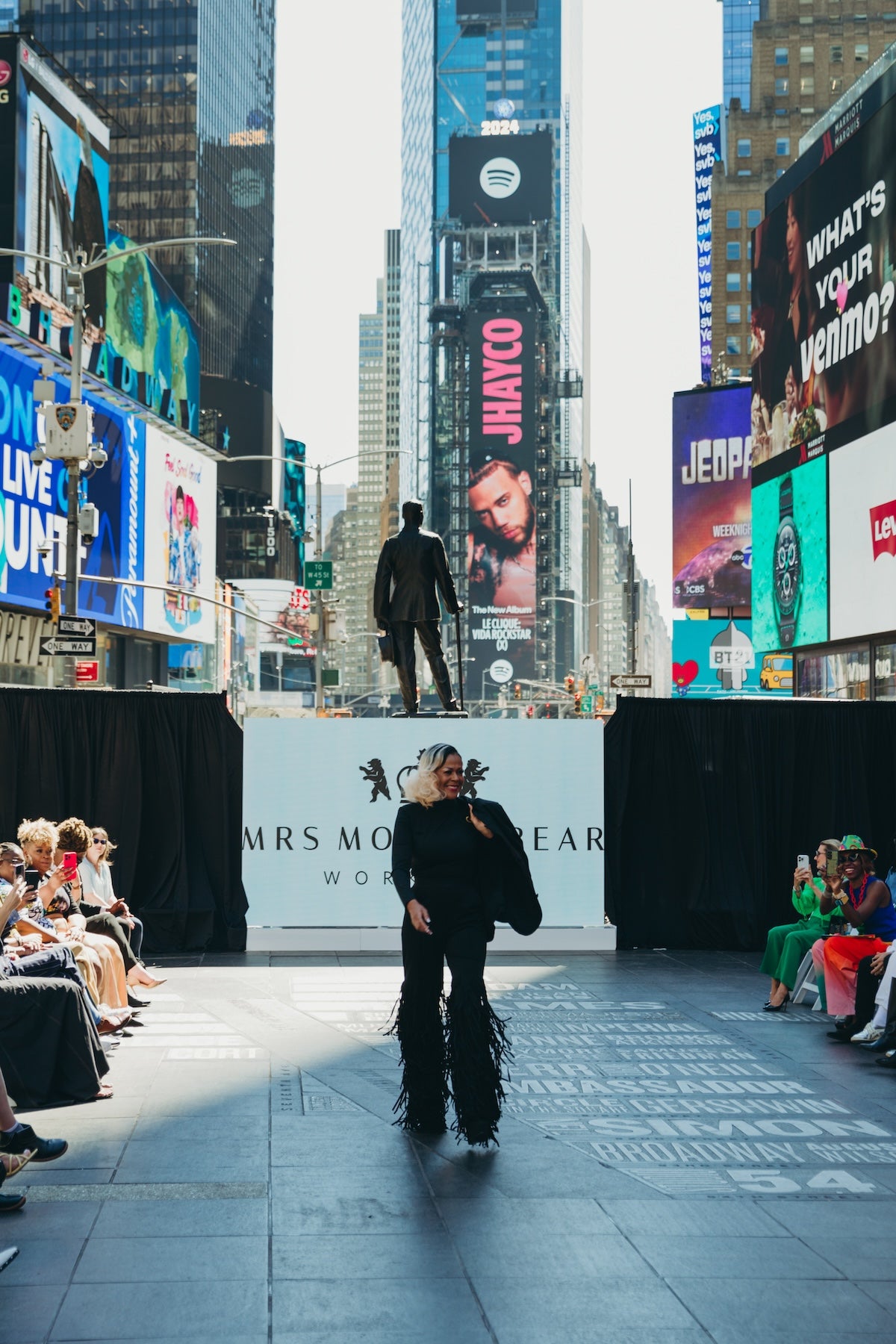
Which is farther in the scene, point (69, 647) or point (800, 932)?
point (69, 647)

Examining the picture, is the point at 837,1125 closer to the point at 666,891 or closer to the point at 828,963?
the point at 828,963

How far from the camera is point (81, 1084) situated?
8.66 metres

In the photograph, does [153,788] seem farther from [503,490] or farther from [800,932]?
[503,490]

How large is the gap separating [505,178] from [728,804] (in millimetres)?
141170

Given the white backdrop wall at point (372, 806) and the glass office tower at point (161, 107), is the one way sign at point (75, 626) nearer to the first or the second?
the white backdrop wall at point (372, 806)

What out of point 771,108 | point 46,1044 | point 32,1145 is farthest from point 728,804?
point 771,108

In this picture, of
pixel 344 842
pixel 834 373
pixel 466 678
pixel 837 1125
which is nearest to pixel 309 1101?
pixel 837 1125

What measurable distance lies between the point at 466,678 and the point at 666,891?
122m

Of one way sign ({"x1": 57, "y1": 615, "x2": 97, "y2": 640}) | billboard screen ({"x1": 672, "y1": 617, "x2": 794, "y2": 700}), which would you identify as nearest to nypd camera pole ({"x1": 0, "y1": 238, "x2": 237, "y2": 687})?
one way sign ({"x1": 57, "y1": 615, "x2": 97, "y2": 640})

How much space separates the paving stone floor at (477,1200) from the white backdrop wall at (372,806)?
4.75 m

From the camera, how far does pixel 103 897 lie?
1238 cm

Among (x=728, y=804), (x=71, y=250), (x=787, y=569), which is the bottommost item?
(x=728, y=804)

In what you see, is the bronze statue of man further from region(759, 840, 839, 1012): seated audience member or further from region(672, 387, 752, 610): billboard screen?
region(672, 387, 752, 610): billboard screen

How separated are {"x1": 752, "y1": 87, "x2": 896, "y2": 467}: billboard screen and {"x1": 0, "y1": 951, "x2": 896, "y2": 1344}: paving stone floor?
50.5 feet
